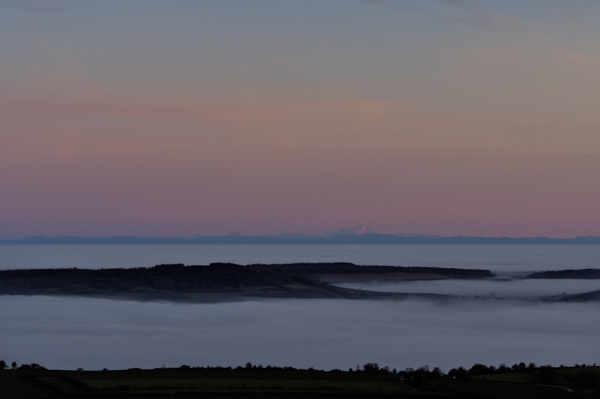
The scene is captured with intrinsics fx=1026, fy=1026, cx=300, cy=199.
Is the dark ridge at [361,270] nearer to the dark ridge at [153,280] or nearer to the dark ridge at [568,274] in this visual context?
the dark ridge at [568,274]

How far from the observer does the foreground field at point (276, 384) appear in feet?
145

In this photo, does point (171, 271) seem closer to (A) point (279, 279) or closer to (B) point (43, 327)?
(A) point (279, 279)

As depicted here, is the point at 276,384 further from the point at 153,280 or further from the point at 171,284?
the point at 153,280

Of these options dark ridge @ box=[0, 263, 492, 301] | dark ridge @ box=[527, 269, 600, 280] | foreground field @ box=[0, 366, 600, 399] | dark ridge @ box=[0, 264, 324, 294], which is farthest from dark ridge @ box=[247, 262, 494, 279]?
foreground field @ box=[0, 366, 600, 399]

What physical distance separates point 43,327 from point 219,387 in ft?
141

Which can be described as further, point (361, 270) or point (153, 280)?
point (361, 270)

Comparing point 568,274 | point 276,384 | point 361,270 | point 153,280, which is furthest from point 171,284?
point 276,384

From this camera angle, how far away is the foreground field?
145ft

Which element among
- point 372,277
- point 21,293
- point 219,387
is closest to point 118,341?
point 219,387

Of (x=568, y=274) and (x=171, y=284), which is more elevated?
(x=568, y=274)

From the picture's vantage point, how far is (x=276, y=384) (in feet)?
154

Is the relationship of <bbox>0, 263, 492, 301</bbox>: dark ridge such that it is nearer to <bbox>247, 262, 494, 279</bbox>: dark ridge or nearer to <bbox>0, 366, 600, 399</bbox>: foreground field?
<bbox>247, 262, 494, 279</bbox>: dark ridge

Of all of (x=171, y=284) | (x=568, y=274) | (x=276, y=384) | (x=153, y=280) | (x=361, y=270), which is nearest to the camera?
(x=276, y=384)

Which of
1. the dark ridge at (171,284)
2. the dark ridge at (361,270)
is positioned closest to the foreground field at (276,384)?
the dark ridge at (171,284)
